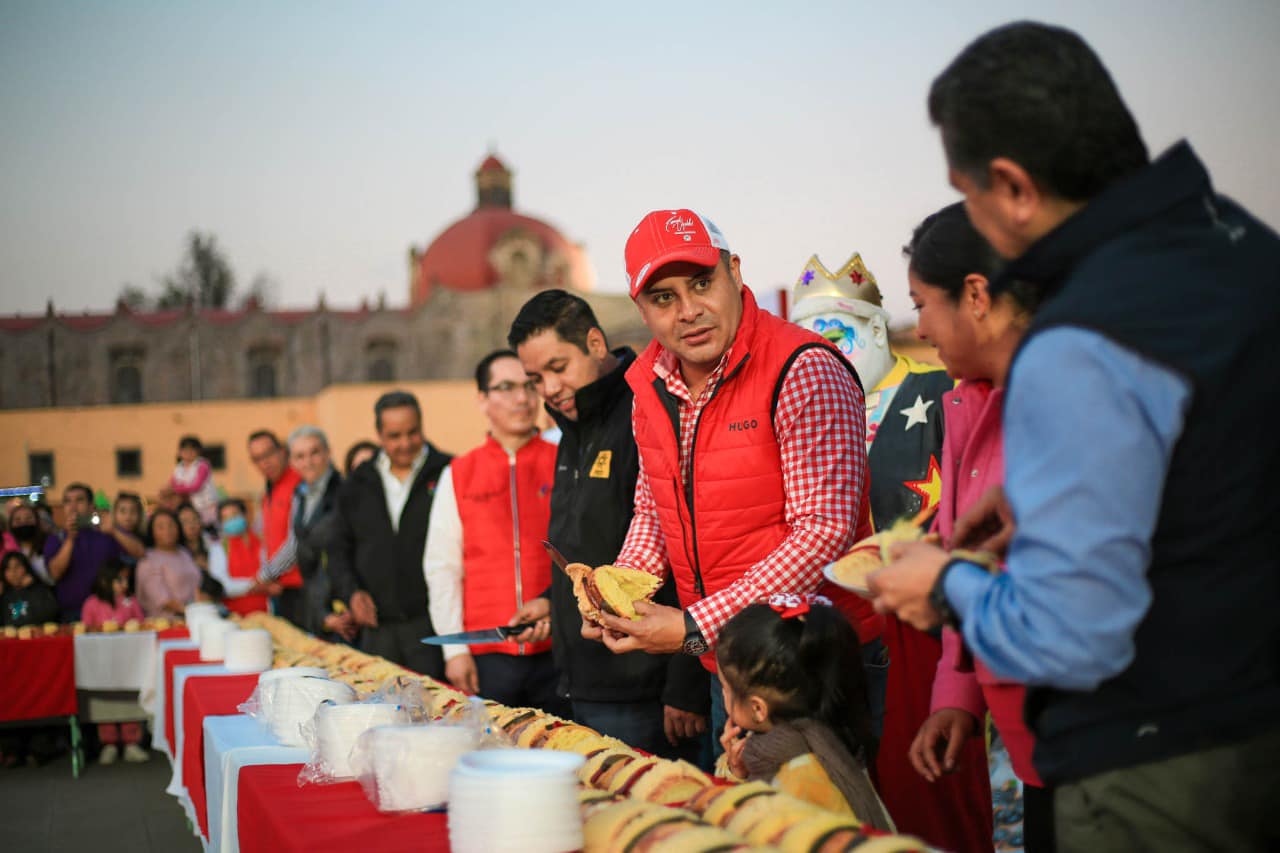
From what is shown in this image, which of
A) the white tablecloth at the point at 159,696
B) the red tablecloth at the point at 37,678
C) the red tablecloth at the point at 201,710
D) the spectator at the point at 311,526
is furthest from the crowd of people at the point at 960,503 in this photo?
the red tablecloth at the point at 37,678

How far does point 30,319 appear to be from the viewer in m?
46.3

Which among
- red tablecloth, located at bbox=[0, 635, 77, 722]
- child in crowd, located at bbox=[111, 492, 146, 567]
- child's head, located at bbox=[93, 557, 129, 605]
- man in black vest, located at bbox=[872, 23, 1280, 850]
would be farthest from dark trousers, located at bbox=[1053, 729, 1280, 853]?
child in crowd, located at bbox=[111, 492, 146, 567]

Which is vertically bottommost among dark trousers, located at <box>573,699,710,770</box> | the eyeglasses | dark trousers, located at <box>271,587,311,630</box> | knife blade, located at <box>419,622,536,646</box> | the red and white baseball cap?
dark trousers, located at <box>271,587,311,630</box>

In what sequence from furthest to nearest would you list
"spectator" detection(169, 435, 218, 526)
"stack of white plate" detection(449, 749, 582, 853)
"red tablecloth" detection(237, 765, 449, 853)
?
"spectator" detection(169, 435, 218, 526)
"red tablecloth" detection(237, 765, 449, 853)
"stack of white plate" detection(449, 749, 582, 853)

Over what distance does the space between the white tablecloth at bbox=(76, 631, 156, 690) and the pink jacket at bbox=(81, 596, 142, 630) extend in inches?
29.8

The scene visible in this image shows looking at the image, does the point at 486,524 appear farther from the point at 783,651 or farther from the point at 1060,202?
the point at 1060,202

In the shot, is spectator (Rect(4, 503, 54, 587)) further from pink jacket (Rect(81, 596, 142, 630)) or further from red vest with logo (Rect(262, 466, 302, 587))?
red vest with logo (Rect(262, 466, 302, 587))

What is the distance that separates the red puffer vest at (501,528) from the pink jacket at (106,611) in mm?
4799

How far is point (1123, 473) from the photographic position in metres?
1.38

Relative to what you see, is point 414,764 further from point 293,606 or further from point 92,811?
point 293,606

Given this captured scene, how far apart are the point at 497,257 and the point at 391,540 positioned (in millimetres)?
43247

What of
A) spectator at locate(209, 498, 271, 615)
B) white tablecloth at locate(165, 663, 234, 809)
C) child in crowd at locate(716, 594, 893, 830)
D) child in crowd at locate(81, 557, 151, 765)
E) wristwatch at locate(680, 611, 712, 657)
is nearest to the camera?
child in crowd at locate(716, 594, 893, 830)

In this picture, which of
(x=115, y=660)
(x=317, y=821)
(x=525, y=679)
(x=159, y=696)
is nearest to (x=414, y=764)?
(x=317, y=821)

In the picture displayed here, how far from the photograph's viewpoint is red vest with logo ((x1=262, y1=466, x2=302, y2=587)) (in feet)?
29.5
